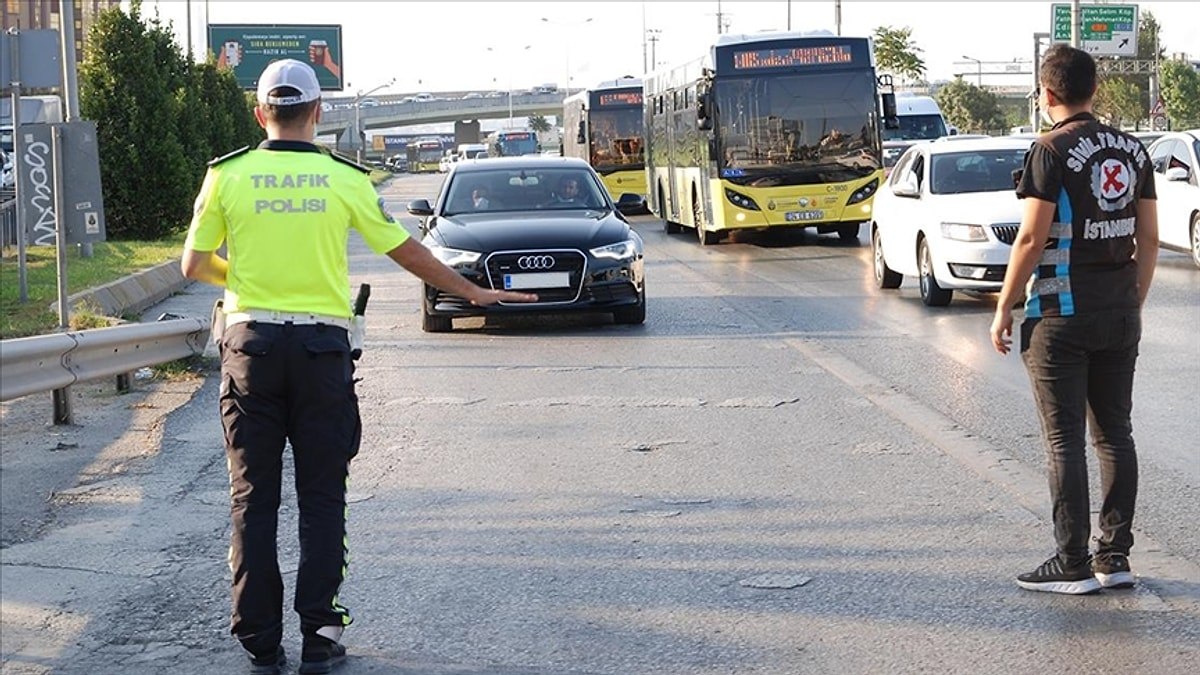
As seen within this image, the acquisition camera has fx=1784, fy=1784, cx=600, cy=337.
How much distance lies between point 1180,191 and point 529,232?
10.1 meters

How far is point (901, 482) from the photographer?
8172mm

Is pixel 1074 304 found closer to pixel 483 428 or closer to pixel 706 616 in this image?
pixel 706 616

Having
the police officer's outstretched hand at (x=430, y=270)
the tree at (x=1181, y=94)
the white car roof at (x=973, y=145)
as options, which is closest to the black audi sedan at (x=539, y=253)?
the white car roof at (x=973, y=145)

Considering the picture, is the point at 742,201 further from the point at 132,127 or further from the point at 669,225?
the point at 132,127

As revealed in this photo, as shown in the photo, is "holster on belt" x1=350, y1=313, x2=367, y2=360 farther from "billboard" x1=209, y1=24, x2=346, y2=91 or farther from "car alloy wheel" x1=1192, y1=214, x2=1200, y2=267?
"billboard" x1=209, y1=24, x2=346, y2=91

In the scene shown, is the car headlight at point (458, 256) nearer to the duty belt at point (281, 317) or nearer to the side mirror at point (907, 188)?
the side mirror at point (907, 188)

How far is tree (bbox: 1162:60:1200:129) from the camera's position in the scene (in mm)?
85000

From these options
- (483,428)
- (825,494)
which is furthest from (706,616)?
(483,428)

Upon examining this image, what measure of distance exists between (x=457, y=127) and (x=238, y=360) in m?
166

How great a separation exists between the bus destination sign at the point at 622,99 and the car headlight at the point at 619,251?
89.2 feet

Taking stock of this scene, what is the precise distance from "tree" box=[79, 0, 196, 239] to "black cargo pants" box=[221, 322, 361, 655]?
23.2 m

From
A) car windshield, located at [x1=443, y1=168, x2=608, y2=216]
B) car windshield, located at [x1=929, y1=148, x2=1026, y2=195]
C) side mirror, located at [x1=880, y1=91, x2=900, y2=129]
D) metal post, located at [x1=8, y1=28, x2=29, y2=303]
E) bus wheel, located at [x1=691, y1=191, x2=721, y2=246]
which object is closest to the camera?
metal post, located at [x1=8, y1=28, x2=29, y2=303]

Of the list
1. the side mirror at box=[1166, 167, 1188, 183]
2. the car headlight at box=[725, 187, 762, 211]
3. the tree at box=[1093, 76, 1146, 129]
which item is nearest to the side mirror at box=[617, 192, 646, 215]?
the side mirror at box=[1166, 167, 1188, 183]

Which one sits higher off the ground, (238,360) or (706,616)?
(238,360)
